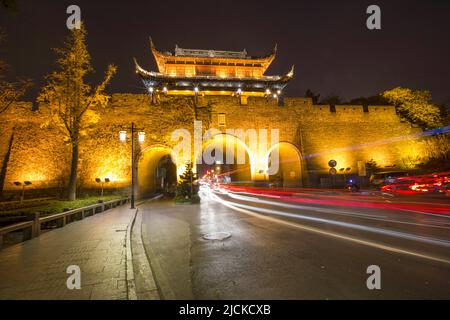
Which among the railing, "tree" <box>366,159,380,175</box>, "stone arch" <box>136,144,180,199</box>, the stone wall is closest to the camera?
the railing

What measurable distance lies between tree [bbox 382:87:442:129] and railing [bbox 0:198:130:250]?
3618 cm

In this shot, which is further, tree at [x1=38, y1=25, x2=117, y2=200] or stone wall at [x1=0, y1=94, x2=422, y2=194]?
stone wall at [x1=0, y1=94, x2=422, y2=194]

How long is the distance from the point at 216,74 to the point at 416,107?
91.7ft

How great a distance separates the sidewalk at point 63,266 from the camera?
304 cm

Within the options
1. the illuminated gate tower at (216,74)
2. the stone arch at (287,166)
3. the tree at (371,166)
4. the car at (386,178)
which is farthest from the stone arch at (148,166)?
the tree at (371,166)

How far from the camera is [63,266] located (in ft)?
13.3

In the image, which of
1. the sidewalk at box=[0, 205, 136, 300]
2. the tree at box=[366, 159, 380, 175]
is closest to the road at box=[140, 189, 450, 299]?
the sidewalk at box=[0, 205, 136, 300]

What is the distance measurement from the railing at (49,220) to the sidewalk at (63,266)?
1.29 ft

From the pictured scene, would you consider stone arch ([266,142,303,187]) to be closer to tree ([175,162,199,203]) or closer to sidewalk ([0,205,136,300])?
tree ([175,162,199,203])

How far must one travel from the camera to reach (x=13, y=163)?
2184 centimetres

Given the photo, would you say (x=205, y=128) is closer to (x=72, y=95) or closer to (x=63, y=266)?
(x=72, y=95)

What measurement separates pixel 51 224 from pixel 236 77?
1236 inches

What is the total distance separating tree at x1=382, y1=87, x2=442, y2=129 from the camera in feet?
94.9
